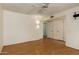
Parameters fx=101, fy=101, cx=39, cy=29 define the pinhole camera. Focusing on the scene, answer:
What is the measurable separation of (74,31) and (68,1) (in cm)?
335

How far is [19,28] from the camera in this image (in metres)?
4.02

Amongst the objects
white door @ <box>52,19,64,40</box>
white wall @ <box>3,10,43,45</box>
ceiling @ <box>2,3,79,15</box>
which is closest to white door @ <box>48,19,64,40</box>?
white door @ <box>52,19,64,40</box>

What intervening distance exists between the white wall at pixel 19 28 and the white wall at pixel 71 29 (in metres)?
1.21

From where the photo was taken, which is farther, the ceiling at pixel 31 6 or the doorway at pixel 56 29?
the doorway at pixel 56 29

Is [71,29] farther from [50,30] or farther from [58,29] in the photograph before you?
[50,30]

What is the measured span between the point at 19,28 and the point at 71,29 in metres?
2.18

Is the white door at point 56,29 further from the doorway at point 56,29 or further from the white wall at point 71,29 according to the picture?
the white wall at point 71,29

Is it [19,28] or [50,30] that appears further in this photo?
[50,30]

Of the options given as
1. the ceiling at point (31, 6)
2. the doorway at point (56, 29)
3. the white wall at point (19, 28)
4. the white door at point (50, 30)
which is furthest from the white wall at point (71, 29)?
the white wall at point (19, 28)

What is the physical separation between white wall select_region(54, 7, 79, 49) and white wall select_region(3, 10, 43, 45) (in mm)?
1207

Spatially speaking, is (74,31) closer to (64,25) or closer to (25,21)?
(64,25)

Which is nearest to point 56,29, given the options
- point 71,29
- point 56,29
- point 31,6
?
point 56,29

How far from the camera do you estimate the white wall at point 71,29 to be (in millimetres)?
4008
